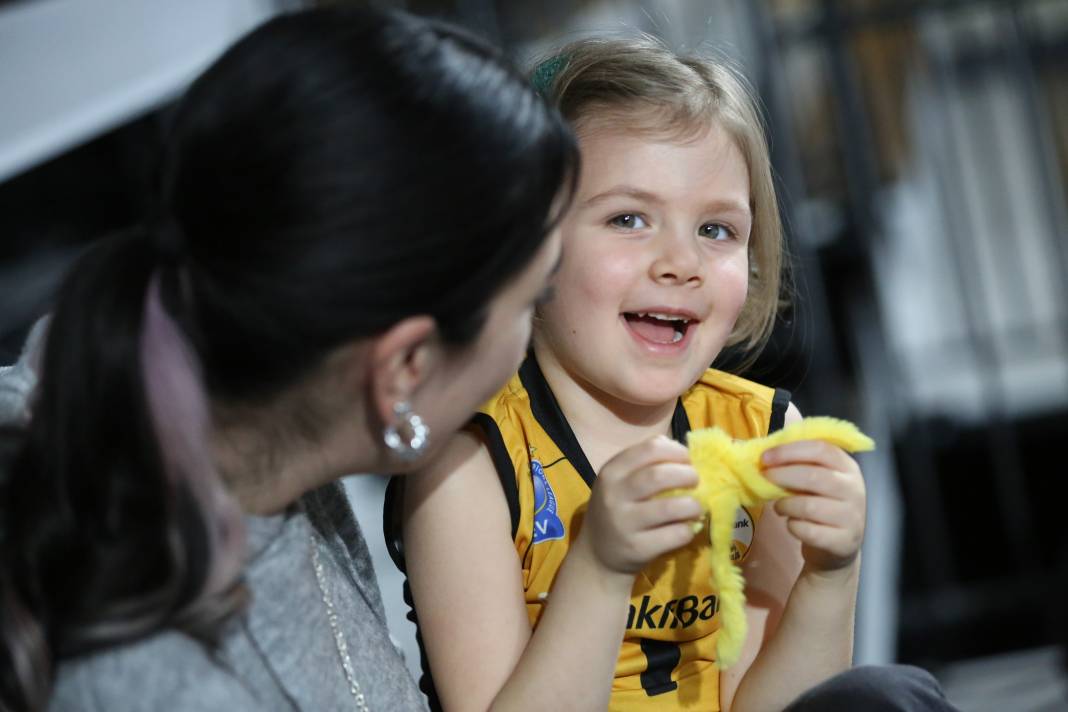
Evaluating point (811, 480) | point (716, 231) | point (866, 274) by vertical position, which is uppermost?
point (716, 231)

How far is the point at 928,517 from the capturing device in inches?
134

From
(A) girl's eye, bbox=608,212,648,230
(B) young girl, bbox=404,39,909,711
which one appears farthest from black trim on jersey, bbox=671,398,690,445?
(A) girl's eye, bbox=608,212,648,230

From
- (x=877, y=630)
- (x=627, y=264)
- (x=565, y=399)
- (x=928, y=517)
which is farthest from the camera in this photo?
(x=928, y=517)

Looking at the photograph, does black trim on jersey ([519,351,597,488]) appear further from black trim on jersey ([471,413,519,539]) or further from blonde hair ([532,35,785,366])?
blonde hair ([532,35,785,366])

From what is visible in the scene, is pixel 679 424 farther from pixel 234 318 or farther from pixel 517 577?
pixel 234 318

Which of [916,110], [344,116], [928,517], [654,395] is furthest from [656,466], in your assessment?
[916,110]

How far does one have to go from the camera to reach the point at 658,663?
1303 mm

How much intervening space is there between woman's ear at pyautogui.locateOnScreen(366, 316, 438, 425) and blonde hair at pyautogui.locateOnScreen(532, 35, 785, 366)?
387 millimetres

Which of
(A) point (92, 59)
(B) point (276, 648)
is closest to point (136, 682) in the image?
(B) point (276, 648)

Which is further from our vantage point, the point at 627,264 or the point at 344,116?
the point at 627,264

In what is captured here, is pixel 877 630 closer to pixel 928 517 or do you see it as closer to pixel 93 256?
pixel 928 517

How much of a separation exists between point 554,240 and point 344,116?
0.69ft

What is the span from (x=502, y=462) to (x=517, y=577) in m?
0.11

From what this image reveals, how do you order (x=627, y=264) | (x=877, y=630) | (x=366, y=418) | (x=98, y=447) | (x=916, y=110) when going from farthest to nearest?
1. (x=916, y=110)
2. (x=877, y=630)
3. (x=627, y=264)
4. (x=366, y=418)
5. (x=98, y=447)
